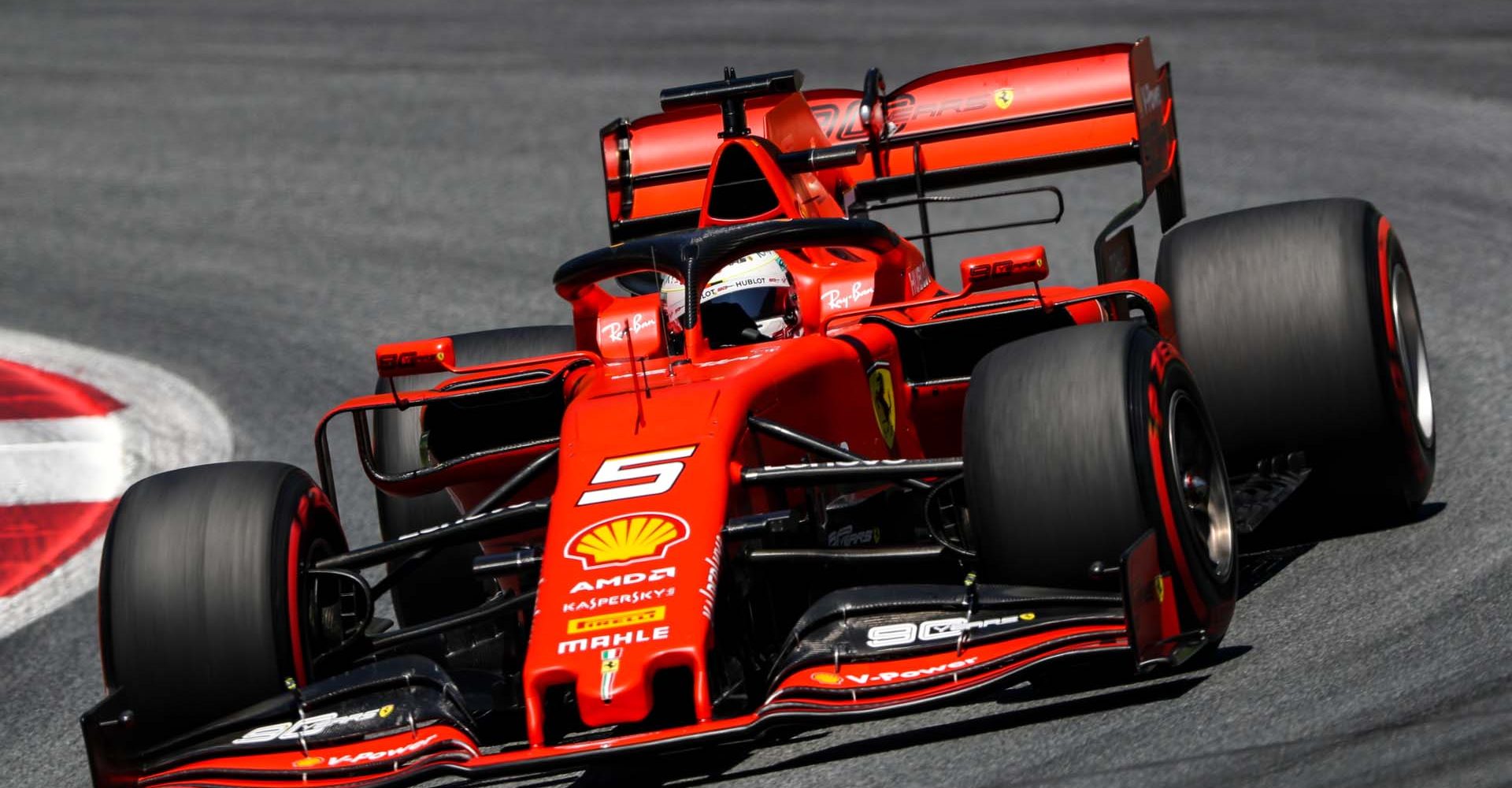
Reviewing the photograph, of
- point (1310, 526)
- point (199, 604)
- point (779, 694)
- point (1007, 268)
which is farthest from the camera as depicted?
point (1310, 526)

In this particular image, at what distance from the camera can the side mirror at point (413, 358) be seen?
6.43 metres

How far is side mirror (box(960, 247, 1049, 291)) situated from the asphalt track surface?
1197 mm

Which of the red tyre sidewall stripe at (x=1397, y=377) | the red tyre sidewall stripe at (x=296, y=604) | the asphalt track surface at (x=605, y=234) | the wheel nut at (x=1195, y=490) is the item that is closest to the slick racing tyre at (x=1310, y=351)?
the red tyre sidewall stripe at (x=1397, y=377)

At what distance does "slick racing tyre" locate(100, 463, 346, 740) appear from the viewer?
5.39 metres

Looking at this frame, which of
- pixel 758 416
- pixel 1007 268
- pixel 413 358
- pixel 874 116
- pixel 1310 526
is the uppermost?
pixel 874 116

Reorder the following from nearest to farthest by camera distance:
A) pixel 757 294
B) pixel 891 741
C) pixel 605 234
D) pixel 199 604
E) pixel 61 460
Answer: pixel 891 741
pixel 199 604
pixel 757 294
pixel 61 460
pixel 605 234

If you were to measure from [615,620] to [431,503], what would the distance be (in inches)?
102

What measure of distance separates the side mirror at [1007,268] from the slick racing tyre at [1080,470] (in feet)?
1.63

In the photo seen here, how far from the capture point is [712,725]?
4.72 meters

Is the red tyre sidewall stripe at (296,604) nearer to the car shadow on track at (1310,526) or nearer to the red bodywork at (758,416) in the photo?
the red bodywork at (758,416)

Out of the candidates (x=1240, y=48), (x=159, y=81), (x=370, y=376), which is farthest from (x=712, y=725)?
(x=159, y=81)

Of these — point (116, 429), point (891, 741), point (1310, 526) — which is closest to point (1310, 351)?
point (1310, 526)

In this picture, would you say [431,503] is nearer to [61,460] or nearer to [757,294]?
[757,294]

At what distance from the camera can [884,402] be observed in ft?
21.2
